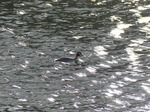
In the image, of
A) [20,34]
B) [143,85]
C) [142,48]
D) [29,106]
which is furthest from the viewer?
[20,34]

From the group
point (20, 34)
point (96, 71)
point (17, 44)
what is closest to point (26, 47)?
point (17, 44)

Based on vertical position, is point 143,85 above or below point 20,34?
below

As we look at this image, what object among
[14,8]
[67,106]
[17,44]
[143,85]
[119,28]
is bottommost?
[67,106]

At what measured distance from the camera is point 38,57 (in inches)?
1539

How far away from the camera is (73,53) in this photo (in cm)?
4081

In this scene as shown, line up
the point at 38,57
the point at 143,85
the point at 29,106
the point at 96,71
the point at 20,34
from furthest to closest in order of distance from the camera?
the point at 20,34, the point at 38,57, the point at 96,71, the point at 143,85, the point at 29,106

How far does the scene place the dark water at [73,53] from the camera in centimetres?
3058

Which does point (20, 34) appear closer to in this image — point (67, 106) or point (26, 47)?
point (26, 47)

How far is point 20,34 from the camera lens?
4528 cm

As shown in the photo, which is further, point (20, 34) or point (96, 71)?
point (20, 34)

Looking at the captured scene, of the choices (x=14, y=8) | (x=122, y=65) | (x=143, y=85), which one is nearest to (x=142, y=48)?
(x=122, y=65)

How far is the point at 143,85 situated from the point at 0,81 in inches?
405

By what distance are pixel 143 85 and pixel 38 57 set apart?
33.2 ft

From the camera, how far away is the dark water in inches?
1204
